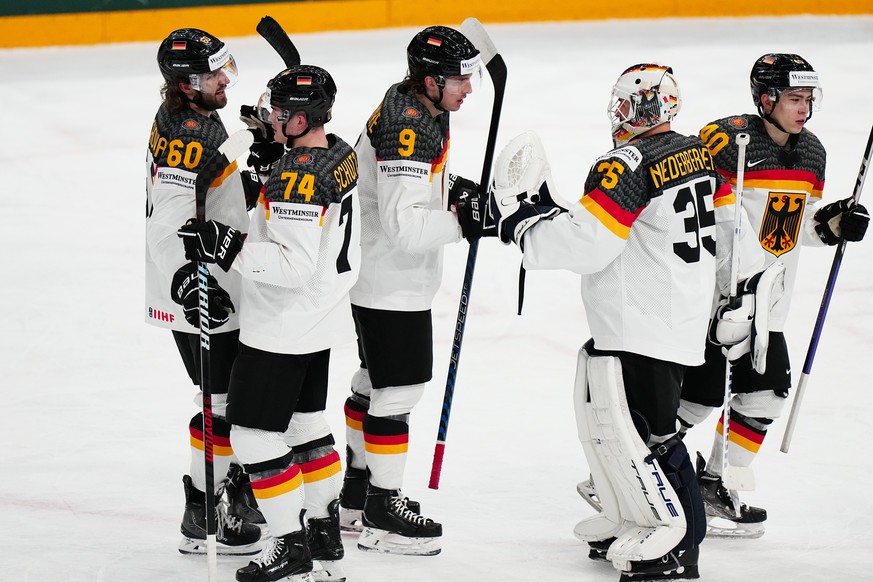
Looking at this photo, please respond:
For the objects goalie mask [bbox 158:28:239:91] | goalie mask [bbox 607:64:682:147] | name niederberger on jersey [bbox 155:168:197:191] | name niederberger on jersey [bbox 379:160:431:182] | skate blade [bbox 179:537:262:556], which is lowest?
skate blade [bbox 179:537:262:556]

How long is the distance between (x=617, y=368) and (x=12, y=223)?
166 inches

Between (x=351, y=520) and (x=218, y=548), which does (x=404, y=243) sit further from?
(x=218, y=548)

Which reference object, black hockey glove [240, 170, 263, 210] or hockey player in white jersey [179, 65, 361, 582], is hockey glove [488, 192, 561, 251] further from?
black hockey glove [240, 170, 263, 210]

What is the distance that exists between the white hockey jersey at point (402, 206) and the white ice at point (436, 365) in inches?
29.4

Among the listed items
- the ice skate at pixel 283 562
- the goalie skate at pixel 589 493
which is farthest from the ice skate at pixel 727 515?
the ice skate at pixel 283 562

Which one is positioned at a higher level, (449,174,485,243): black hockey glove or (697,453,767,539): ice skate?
(449,174,485,243): black hockey glove

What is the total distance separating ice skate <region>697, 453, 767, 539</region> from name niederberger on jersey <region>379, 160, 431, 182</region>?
1282 millimetres

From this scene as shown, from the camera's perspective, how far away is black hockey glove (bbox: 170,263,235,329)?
322 cm

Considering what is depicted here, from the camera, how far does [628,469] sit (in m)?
3.25

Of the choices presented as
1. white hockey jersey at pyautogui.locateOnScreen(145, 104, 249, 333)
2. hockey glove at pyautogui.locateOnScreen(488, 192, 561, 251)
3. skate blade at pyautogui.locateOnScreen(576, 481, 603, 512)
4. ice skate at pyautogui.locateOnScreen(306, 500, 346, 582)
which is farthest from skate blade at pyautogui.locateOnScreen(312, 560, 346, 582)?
hockey glove at pyautogui.locateOnScreen(488, 192, 561, 251)

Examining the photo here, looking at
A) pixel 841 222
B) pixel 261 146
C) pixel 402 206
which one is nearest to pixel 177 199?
pixel 261 146

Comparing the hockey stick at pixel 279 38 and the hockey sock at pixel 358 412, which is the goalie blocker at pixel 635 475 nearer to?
the hockey sock at pixel 358 412

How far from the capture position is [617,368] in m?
Result: 3.26

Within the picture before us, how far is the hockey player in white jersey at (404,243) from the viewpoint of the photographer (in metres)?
3.40
